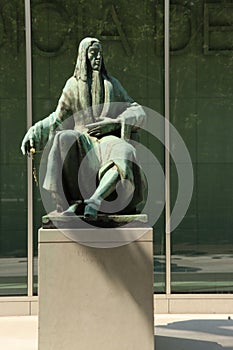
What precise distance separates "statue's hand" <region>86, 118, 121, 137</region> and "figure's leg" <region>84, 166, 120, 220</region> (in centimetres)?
45

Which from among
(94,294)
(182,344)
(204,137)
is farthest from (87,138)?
(204,137)

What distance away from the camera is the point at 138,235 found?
6.31 m

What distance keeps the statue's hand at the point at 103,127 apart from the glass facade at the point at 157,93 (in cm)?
322

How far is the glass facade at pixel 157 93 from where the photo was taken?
9.80 meters

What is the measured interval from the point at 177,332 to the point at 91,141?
254 centimetres

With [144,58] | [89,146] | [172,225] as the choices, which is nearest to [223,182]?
[172,225]

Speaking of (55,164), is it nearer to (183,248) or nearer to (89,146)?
(89,146)

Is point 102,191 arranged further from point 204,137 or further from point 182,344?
point 204,137

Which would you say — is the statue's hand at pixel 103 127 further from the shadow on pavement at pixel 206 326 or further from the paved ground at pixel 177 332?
the shadow on pavement at pixel 206 326

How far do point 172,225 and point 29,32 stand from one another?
3.11 metres

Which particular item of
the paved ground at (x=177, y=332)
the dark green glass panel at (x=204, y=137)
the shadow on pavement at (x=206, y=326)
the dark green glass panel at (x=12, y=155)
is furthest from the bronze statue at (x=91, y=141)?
the dark green glass panel at (x=204, y=137)

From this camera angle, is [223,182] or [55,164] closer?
[55,164]

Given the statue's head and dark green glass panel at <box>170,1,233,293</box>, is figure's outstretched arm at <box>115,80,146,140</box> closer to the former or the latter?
the statue's head

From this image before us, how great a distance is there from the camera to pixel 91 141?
6.56 m
